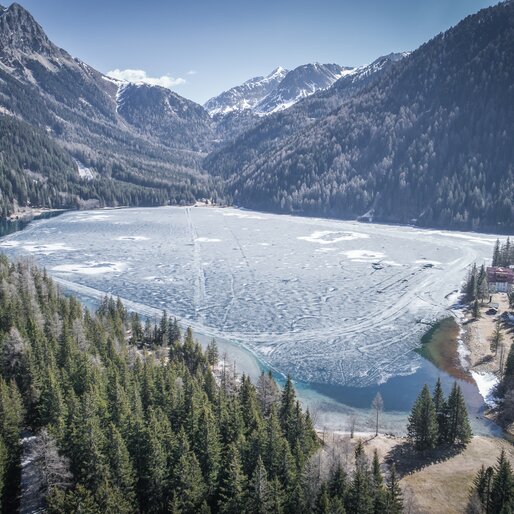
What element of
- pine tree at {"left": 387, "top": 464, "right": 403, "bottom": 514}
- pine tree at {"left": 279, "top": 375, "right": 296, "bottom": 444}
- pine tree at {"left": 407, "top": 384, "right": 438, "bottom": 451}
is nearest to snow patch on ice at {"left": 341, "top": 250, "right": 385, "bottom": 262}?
pine tree at {"left": 407, "top": 384, "right": 438, "bottom": 451}

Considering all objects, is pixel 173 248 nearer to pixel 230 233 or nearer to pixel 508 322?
pixel 230 233

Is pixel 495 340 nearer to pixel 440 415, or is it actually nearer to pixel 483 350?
pixel 483 350

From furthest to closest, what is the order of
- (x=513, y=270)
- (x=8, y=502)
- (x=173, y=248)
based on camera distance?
(x=173, y=248) → (x=513, y=270) → (x=8, y=502)

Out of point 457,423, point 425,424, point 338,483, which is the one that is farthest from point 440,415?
point 338,483

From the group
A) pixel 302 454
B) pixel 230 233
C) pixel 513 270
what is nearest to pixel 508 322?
pixel 513 270

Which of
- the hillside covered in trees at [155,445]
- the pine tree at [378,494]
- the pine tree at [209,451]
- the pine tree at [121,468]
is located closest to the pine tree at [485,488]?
the hillside covered in trees at [155,445]
